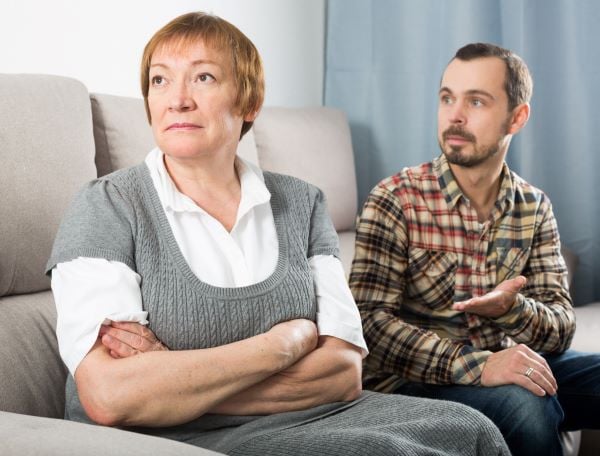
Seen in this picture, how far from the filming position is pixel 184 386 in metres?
1.18

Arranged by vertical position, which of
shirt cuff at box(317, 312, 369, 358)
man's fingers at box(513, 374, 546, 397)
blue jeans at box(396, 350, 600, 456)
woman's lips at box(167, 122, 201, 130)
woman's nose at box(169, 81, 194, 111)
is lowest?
blue jeans at box(396, 350, 600, 456)

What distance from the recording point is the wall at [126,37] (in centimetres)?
201

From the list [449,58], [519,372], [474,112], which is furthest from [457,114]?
[449,58]

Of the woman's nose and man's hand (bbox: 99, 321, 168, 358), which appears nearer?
man's hand (bbox: 99, 321, 168, 358)

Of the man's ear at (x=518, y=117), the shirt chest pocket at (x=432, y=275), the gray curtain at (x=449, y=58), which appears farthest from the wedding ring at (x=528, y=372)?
the gray curtain at (x=449, y=58)

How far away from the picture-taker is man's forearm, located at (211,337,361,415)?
50.1 inches

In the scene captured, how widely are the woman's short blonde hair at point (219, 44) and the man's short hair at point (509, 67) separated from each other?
24.4 inches

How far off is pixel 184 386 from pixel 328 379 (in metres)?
0.26

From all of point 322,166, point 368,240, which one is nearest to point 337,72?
point 322,166

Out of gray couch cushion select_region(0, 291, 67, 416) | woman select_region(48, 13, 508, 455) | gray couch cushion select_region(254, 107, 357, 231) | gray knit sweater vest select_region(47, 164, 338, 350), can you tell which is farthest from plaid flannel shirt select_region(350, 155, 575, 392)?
gray couch cushion select_region(254, 107, 357, 231)

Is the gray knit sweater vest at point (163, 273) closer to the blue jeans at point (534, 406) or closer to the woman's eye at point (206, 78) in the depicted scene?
the woman's eye at point (206, 78)

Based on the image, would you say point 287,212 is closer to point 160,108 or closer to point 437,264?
point 160,108

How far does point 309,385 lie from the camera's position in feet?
4.34

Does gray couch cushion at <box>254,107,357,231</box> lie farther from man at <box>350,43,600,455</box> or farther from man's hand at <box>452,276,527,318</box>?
man's hand at <box>452,276,527,318</box>
